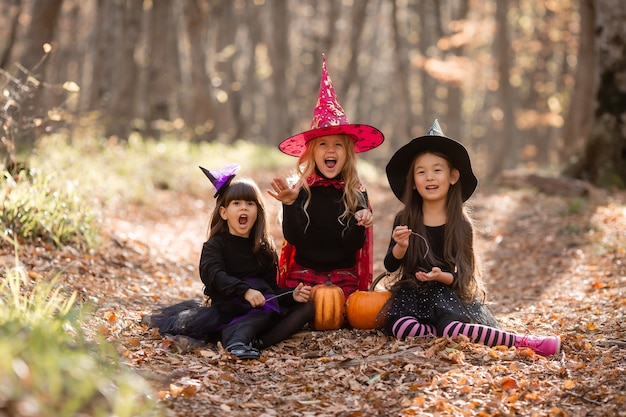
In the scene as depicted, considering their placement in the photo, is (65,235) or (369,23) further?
(369,23)

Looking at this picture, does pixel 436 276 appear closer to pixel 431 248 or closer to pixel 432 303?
pixel 432 303

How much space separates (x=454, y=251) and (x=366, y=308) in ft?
2.64

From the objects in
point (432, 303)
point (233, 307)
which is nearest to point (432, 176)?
point (432, 303)

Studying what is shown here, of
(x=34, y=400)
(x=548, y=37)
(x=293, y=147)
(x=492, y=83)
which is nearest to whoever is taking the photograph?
(x=34, y=400)

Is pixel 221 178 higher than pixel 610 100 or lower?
lower

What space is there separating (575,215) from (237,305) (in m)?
6.45

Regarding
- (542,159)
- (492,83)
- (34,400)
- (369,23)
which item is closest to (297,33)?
(369,23)

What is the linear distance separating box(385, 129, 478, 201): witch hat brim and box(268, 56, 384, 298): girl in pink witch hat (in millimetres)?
293

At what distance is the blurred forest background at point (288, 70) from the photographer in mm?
10836

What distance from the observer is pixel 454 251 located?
16.9 feet

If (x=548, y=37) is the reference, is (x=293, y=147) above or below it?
below

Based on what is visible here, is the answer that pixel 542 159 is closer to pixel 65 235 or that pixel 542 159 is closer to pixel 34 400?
pixel 65 235

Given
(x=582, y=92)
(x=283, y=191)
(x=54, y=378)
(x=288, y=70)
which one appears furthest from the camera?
(x=288, y=70)

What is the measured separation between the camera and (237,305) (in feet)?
16.6
